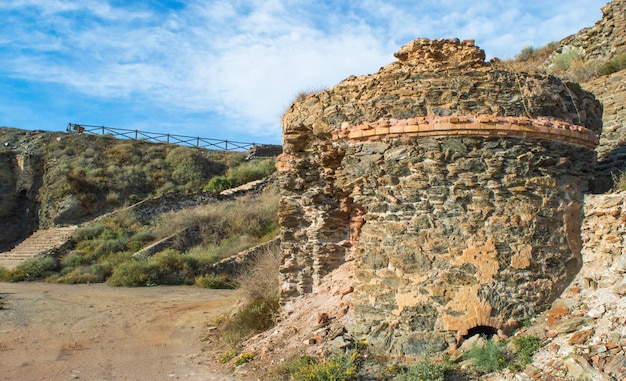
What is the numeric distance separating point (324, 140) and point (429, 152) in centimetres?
193

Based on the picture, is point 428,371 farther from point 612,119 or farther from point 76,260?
point 76,260

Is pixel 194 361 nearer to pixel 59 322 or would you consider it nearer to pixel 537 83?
pixel 59 322

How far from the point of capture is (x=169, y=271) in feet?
56.3

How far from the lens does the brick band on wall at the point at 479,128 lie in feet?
19.8

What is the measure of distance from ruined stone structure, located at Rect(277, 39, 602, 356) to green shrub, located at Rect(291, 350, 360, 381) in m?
0.49

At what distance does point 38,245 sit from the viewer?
21.5 meters

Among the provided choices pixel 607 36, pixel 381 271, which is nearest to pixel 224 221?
pixel 607 36

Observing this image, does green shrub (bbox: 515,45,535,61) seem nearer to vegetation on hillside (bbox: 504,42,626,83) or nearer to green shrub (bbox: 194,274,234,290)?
vegetation on hillside (bbox: 504,42,626,83)

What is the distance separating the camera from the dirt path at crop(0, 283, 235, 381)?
741cm

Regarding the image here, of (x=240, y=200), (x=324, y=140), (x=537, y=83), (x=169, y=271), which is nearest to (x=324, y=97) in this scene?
(x=324, y=140)

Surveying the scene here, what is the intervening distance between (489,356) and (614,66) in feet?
38.5

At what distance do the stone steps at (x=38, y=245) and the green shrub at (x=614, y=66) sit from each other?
2021cm

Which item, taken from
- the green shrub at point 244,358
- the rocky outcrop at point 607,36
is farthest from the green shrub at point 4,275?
the rocky outcrop at point 607,36

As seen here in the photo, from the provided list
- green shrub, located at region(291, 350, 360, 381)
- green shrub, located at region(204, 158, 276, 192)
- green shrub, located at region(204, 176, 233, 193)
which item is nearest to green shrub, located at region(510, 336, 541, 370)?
green shrub, located at region(291, 350, 360, 381)
